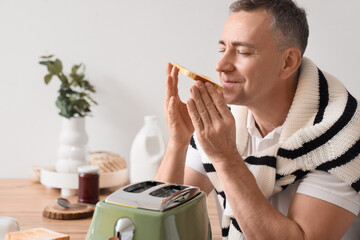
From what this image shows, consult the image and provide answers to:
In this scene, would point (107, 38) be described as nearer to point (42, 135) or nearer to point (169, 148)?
point (42, 135)

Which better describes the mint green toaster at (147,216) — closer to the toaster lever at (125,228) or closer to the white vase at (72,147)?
the toaster lever at (125,228)

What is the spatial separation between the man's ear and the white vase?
0.88m

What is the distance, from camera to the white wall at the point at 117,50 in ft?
7.04

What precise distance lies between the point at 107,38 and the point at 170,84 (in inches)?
28.8

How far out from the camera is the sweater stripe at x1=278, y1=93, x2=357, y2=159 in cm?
131

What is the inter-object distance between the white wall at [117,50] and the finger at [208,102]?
3.04ft

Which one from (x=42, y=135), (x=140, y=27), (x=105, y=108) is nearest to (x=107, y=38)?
(x=140, y=27)

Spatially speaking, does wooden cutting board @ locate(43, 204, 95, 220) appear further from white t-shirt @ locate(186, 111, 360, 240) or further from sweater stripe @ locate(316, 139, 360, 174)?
sweater stripe @ locate(316, 139, 360, 174)

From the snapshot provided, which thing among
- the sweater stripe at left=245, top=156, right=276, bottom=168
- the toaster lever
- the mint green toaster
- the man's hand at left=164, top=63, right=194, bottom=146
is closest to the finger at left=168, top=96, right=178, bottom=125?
the man's hand at left=164, top=63, right=194, bottom=146

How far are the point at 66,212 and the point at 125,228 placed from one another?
2.22 feet

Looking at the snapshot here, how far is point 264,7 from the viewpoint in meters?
1.42

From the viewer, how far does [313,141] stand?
4.36ft

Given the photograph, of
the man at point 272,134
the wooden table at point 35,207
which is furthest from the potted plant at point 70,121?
the man at point 272,134

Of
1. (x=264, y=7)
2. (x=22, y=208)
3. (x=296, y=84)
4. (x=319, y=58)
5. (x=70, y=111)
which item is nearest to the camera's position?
(x=264, y=7)
